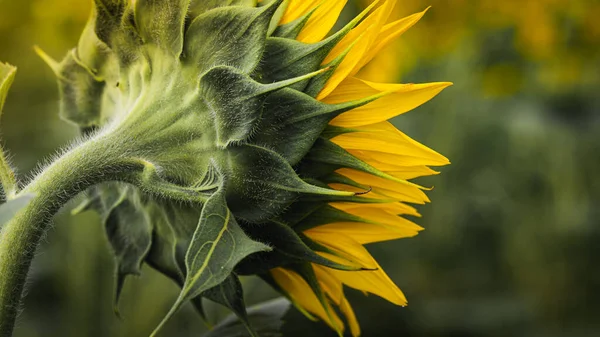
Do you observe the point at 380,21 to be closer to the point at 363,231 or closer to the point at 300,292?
the point at 363,231

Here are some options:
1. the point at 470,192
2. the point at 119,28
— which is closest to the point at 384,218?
the point at 119,28

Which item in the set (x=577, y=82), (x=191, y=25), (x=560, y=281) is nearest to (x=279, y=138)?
(x=191, y=25)

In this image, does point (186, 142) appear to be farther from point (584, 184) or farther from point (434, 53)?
point (584, 184)

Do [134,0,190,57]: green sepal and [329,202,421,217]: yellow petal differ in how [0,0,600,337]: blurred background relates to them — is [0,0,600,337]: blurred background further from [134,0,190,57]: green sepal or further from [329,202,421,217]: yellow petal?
[134,0,190,57]: green sepal

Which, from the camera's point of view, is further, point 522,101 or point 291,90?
point 522,101

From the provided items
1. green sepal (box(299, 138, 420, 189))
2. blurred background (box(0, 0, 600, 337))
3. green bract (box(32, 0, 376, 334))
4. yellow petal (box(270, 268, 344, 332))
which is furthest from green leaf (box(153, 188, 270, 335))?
blurred background (box(0, 0, 600, 337))

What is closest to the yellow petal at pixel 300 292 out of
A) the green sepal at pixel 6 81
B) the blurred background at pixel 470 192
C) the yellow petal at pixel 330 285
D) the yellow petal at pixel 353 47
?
the yellow petal at pixel 330 285

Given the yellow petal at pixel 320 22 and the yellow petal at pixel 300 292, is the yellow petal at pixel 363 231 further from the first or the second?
the yellow petal at pixel 320 22
